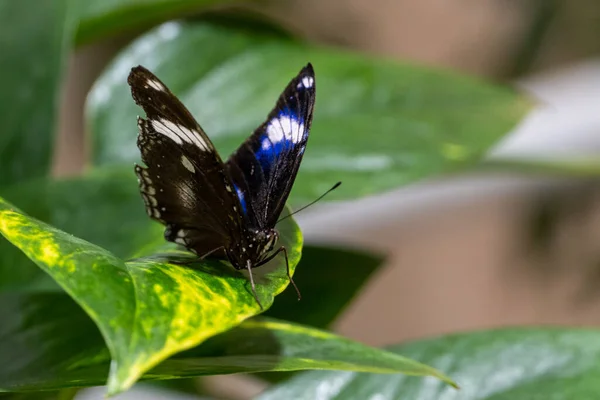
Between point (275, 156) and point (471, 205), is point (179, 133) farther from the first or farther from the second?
point (471, 205)

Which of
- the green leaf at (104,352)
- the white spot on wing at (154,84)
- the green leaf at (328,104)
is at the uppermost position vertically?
the green leaf at (328,104)

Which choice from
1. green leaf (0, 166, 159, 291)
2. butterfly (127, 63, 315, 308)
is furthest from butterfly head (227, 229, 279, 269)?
green leaf (0, 166, 159, 291)

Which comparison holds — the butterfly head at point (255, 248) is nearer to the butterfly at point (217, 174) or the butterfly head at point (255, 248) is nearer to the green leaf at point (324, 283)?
the butterfly at point (217, 174)

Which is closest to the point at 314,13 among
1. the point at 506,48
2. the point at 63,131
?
the point at 506,48

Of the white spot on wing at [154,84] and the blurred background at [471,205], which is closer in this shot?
the white spot on wing at [154,84]

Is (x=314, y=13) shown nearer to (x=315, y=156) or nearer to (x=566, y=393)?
(x=315, y=156)

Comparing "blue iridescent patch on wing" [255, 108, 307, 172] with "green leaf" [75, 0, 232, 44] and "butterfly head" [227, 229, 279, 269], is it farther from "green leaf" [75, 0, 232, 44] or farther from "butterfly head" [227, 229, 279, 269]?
"green leaf" [75, 0, 232, 44]

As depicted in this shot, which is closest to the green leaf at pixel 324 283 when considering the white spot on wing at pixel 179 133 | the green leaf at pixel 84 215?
the green leaf at pixel 84 215
